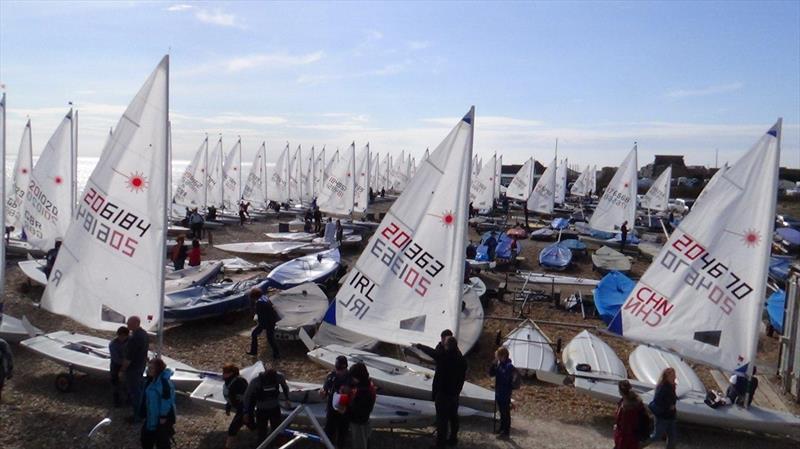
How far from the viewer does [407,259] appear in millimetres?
8578

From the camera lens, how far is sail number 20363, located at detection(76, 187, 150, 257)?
25.9ft

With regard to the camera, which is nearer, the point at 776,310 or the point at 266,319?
the point at 266,319

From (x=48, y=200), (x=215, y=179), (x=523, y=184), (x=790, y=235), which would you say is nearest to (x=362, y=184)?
(x=215, y=179)

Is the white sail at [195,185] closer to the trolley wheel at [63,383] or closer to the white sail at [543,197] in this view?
the white sail at [543,197]

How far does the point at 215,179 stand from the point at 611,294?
77.8ft

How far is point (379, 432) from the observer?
7840 mm

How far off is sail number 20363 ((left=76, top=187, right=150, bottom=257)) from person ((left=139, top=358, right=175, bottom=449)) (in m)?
2.25

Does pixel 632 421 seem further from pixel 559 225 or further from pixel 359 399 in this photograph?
pixel 559 225

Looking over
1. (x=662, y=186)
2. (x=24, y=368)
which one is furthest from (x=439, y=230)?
(x=662, y=186)

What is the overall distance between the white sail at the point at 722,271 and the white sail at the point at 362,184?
896 inches

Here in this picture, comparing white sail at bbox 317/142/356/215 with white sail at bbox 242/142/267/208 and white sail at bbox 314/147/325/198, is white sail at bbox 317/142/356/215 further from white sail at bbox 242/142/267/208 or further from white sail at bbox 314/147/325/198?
white sail at bbox 314/147/325/198

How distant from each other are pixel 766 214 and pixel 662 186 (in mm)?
26863

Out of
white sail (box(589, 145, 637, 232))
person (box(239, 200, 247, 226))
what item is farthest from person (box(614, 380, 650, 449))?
person (box(239, 200, 247, 226))

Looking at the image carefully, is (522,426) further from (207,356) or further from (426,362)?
(207,356)
